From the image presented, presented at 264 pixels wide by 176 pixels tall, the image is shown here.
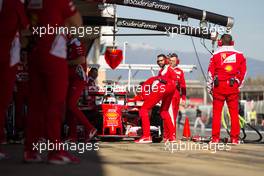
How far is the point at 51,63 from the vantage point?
533 cm

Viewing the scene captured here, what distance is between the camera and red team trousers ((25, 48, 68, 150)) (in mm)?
5348

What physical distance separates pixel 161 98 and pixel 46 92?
4.95 metres

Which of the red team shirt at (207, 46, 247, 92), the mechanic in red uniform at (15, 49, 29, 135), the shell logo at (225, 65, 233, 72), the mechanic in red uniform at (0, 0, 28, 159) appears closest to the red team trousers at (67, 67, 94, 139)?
the mechanic in red uniform at (15, 49, 29, 135)

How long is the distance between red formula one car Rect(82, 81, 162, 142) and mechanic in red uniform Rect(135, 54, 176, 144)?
56 cm

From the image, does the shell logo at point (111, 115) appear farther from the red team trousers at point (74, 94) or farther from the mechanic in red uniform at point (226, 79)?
the mechanic in red uniform at point (226, 79)

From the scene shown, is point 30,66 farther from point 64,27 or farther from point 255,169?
point 255,169

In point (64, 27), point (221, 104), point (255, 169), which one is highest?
point (64, 27)

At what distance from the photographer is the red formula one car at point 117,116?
35.0 feet

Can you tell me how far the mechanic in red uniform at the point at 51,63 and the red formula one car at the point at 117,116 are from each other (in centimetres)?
509

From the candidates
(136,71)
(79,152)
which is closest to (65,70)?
(79,152)

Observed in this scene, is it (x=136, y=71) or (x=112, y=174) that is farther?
(x=136, y=71)

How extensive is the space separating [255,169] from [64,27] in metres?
2.31

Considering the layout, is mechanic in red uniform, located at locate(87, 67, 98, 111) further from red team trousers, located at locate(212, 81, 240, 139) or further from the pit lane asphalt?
the pit lane asphalt

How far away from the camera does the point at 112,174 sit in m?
4.78
